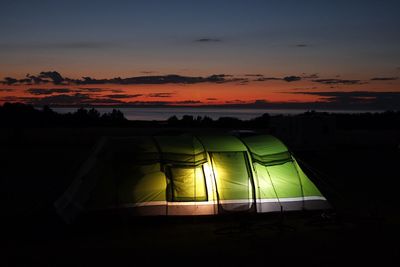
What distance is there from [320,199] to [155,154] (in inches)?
158

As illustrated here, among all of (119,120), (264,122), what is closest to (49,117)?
(119,120)

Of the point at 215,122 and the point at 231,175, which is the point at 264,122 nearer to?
the point at 215,122

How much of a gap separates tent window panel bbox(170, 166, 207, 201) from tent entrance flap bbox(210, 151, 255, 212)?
349 mm

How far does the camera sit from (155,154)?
1053cm

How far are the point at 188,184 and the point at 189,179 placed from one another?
0.36ft

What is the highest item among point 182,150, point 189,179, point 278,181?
point 182,150

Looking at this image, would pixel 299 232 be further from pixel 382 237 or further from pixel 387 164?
pixel 387 164

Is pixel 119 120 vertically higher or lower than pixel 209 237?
lower

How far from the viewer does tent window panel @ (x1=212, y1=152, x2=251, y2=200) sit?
1076 cm

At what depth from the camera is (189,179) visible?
34.9 feet

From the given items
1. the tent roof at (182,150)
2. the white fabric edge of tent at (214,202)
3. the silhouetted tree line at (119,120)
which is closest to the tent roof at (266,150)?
the white fabric edge of tent at (214,202)

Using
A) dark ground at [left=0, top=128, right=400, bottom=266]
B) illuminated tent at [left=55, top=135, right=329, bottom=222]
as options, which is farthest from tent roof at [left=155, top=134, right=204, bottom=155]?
dark ground at [left=0, top=128, right=400, bottom=266]

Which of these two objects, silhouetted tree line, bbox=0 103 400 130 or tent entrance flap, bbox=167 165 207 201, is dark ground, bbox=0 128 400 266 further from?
silhouetted tree line, bbox=0 103 400 130

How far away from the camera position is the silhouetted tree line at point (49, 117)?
81.5m
